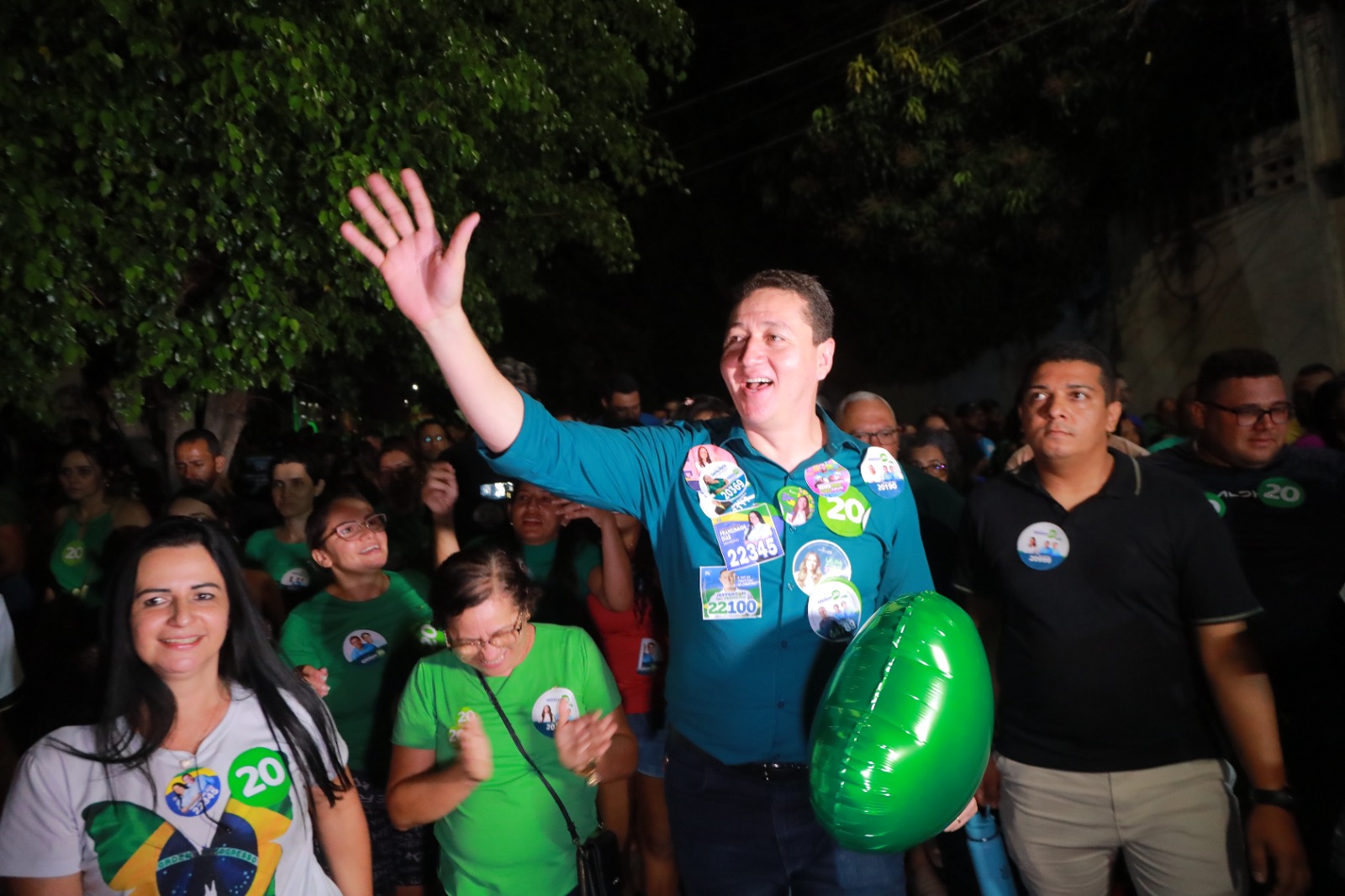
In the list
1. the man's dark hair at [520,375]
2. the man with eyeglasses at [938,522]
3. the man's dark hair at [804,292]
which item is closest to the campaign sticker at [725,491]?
the man's dark hair at [804,292]

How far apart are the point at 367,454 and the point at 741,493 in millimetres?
7649

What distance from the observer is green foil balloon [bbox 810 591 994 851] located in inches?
73.6

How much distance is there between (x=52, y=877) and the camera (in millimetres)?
2078

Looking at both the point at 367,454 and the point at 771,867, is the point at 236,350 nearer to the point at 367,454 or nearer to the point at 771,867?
the point at 367,454

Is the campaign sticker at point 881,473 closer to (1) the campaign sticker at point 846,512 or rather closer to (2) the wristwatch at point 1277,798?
(1) the campaign sticker at point 846,512

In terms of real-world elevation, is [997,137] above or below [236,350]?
above

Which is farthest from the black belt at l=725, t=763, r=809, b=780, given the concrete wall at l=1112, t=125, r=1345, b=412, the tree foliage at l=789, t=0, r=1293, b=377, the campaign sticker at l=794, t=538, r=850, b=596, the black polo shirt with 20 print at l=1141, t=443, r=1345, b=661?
the tree foliage at l=789, t=0, r=1293, b=377

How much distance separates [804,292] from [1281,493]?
86.8 inches

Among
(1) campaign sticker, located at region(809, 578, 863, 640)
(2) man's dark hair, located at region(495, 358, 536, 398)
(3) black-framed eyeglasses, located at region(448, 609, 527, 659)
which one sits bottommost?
(3) black-framed eyeglasses, located at region(448, 609, 527, 659)

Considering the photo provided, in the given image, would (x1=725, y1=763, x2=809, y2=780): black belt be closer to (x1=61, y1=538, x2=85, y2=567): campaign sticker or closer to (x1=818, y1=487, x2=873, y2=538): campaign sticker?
(x1=818, y1=487, x2=873, y2=538): campaign sticker

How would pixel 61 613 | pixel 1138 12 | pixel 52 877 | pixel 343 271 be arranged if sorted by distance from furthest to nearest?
1. pixel 1138 12
2. pixel 343 271
3. pixel 61 613
4. pixel 52 877

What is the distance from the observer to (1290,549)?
3.34m

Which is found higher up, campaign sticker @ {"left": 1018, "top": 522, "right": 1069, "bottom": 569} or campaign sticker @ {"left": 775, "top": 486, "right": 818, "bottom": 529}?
campaign sticker @ {"left": 775, "top": 486, "right": 818, "bottom": 529}

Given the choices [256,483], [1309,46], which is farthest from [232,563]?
[1309,46]
